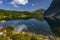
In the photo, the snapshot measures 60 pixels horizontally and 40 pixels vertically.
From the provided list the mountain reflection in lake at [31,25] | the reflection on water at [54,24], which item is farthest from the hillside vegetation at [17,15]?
the reflection on water at [54,24]

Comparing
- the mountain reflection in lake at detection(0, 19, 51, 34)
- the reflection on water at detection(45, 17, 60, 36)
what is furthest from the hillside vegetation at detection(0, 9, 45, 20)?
the reflection on water at detection(45, 17, 60, 36)

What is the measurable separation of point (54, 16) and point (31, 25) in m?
0.75

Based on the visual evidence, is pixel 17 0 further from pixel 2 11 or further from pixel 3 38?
pixel 3 38

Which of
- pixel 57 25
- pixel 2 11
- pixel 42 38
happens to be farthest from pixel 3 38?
pixel 57 25

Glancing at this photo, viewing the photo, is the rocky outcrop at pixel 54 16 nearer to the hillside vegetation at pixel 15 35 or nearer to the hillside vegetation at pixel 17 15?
the hillside vegetation at pixel 17 15

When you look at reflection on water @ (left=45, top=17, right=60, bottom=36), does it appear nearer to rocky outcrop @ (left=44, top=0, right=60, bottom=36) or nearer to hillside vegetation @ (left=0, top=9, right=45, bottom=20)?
rocky outcrop @ (left=44, top=0, right=60, bottom=36)

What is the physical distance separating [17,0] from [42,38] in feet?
4.53

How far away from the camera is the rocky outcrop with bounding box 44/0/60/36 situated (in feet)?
16.6

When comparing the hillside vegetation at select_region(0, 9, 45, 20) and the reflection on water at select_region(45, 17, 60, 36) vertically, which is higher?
the hillside vegetation at select_region(0, 9, 45, 20)

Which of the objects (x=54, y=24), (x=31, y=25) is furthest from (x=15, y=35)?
(x=54, y=24)

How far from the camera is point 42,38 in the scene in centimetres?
499

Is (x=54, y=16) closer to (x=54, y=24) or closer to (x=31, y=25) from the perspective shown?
(x=54, y=24)

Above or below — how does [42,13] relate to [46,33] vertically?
above

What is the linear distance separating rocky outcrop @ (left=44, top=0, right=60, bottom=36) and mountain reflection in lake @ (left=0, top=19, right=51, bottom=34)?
0.15 m
